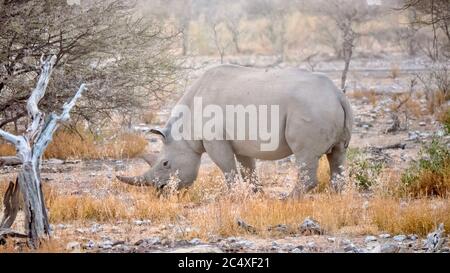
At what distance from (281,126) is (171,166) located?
1583 mm

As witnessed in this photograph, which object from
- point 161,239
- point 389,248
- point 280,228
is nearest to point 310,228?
point 280,228

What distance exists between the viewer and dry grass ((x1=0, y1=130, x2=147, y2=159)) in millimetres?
15008

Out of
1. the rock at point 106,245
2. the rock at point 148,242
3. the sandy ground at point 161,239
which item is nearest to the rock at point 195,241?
the sandy ground at point 161,239

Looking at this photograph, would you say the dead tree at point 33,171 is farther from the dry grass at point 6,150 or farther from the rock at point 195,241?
the dry grass at point 6,150

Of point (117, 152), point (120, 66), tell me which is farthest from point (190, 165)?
point (117, 152)

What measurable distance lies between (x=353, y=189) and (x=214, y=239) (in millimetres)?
2397

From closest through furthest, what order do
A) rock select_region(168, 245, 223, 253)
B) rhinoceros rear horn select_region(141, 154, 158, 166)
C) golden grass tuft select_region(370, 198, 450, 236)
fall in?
rock select_region(168, 245, 223, 253) → golden grass tuft select_region(370, 198, 450, 236) → rhinoceros rear horn select_region(141, 154, 158, 166)

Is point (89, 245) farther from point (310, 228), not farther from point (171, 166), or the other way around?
point (171, 166)

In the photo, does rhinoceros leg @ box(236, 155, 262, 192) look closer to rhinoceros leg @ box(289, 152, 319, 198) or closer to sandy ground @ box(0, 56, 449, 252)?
sandy ground @ box(0, 56, 449, 252)

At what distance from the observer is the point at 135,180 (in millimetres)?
11492

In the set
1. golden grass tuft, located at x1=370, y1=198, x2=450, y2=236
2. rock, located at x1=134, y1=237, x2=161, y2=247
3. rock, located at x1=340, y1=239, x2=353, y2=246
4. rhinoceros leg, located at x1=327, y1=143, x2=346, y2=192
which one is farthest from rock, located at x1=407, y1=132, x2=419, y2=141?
rock, located at x1=134, y1=237, x2=161, y2=247

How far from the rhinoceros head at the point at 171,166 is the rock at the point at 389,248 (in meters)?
3.87

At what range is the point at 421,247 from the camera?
8.35 metres

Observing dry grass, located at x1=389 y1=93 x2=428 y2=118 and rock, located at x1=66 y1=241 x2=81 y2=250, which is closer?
rock, located at x1=66 y1=241 x2=81 y2=250
